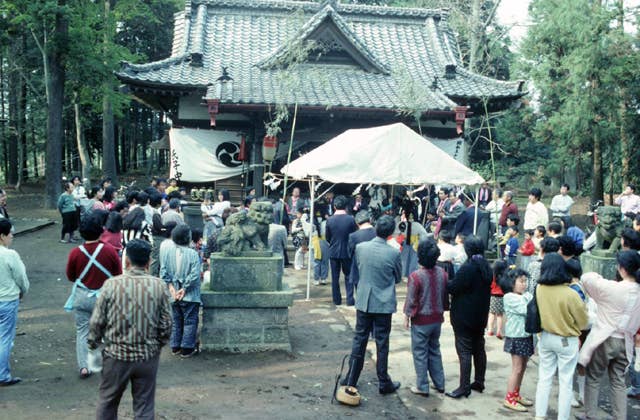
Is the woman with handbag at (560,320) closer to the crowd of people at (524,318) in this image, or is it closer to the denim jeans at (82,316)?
the crowd of people at (524,318)

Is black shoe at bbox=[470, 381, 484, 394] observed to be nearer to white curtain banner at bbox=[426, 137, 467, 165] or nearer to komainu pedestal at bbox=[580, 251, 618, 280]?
komainu pedestal at bbox=[580, 251, 618, 280]

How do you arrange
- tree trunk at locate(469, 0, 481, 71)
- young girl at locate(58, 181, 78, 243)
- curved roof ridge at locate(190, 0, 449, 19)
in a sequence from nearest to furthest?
young girl at locate(58, 181, 78, 243) → curved roof ridge at locate(190, 0, 449, 19) → tree trunk at locate(469, 0, 481, 71)

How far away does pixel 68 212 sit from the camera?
13.3m

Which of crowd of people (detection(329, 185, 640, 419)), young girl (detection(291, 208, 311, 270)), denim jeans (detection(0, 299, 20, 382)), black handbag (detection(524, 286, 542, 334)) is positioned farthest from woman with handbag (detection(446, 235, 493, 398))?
young girl (detection(291, 208, 311, 270))

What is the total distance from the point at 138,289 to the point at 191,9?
1557cm

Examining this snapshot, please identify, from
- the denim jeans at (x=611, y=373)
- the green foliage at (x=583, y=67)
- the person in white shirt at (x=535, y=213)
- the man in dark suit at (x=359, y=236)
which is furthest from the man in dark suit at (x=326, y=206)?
the green foliage at (x=583, y=67)

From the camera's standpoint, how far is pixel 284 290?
22.7 ft

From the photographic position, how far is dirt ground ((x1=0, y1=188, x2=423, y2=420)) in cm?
511

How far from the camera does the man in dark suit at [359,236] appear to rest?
25.7 feet

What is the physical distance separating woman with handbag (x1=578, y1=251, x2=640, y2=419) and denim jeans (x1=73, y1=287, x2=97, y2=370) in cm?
473

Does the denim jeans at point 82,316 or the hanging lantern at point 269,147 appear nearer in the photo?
the denim jeans at point 82,316

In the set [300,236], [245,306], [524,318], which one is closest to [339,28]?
[300,236]

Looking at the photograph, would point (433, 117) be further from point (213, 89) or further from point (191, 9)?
point (191, 9)

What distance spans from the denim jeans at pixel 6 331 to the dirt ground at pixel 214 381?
196 mm
